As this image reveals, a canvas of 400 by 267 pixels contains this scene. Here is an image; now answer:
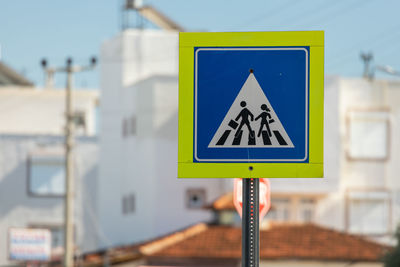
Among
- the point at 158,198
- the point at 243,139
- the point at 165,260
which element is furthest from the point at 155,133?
the point at 243,139

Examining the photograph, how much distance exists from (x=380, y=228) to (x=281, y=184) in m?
5.82

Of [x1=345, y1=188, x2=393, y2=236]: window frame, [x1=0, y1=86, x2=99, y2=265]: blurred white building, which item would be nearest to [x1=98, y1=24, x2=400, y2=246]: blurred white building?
[x1=345, y1=188, x2=393, y2=236]: window frame

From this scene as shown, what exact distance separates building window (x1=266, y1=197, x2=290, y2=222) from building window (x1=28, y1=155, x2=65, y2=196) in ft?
37.9

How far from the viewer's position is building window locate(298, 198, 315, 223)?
44.5 metres

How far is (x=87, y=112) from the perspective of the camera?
5241 centimetres

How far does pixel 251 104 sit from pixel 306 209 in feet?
129

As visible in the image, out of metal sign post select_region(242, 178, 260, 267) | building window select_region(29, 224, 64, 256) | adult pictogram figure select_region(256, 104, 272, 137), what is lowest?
building window select_region(29, 224, 64, 256)

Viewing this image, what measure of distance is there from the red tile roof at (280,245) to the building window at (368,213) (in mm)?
7753

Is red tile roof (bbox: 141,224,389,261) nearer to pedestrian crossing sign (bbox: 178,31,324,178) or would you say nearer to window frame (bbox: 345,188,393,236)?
window frame (bbox: 345,188,393,236)

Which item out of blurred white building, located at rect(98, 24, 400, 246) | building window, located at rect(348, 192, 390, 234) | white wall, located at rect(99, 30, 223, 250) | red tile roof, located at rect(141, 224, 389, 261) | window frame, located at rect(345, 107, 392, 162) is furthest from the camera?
building window, located at rect(348, 192, 390, 234)

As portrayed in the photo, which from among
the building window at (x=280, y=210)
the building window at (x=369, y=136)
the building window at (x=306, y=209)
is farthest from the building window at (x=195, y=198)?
the building window at (x=369, y=136)

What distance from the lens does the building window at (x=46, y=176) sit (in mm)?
47875

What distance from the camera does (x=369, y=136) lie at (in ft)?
149

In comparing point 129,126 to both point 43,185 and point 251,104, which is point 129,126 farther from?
point 251,104
